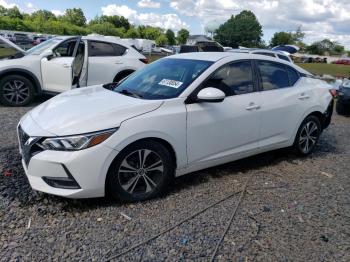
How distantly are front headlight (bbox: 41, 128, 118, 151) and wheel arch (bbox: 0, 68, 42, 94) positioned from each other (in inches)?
218

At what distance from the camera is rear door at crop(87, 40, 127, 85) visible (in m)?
8.80

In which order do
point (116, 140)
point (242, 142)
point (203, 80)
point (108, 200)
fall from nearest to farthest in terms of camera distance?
1. point (116, 140)
2. point (108, 200)
3. point (203, 80)
4. point (242, 142)

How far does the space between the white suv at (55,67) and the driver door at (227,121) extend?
14.3 ft

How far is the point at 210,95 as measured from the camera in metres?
4.07

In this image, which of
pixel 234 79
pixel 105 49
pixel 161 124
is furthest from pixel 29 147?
pixel 105 49

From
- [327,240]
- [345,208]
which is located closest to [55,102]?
[327,240]

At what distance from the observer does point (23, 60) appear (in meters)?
8.41

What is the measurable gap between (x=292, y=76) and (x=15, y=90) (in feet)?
20.4

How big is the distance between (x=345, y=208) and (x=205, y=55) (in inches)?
100

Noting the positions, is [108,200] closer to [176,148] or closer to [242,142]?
[176,148]

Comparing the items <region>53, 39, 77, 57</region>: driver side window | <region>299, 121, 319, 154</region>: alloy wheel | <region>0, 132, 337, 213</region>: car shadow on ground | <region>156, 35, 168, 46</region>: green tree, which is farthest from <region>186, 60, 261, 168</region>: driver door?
<region>156, 35, 168, 46</region>: green tree

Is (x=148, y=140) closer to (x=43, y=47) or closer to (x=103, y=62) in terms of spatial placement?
(x=103, y=62)

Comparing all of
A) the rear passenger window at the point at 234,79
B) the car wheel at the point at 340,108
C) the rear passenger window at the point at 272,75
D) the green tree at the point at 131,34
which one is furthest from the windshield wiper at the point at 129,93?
the green tree at the point at 131,34

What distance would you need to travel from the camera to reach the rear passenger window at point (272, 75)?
16.5 feet
